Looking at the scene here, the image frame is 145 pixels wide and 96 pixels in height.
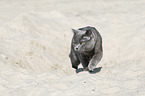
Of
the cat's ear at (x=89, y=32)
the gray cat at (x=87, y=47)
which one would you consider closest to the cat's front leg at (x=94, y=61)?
the gray cat at (x=87, y=47)

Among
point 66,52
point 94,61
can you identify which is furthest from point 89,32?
point 66,52

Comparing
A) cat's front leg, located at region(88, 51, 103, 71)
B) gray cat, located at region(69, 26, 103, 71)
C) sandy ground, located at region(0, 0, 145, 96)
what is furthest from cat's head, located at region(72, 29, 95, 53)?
sandy ground, located at region(0, 0, 145, 96)

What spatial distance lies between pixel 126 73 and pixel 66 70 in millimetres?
1563

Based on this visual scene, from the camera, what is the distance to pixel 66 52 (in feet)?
28.0

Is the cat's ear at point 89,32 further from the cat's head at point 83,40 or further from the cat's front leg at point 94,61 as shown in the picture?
the cat's front leg at point 94,61

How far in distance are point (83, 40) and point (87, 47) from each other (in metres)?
0.21

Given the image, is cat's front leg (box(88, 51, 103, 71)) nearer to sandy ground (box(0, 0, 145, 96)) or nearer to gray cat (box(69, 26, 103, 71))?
gray cat (box(69, 26, 103, 71))

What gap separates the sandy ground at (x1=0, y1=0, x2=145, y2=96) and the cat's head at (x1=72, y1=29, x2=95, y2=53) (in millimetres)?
580

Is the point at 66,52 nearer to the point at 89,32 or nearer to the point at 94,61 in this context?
the point at 94,61

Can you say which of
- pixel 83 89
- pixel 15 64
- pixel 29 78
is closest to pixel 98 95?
pixel 83 89

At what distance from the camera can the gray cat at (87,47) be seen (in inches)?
216

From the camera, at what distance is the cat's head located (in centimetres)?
548

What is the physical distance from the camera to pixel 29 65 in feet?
22.2

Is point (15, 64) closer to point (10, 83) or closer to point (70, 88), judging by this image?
point (10, 83)
